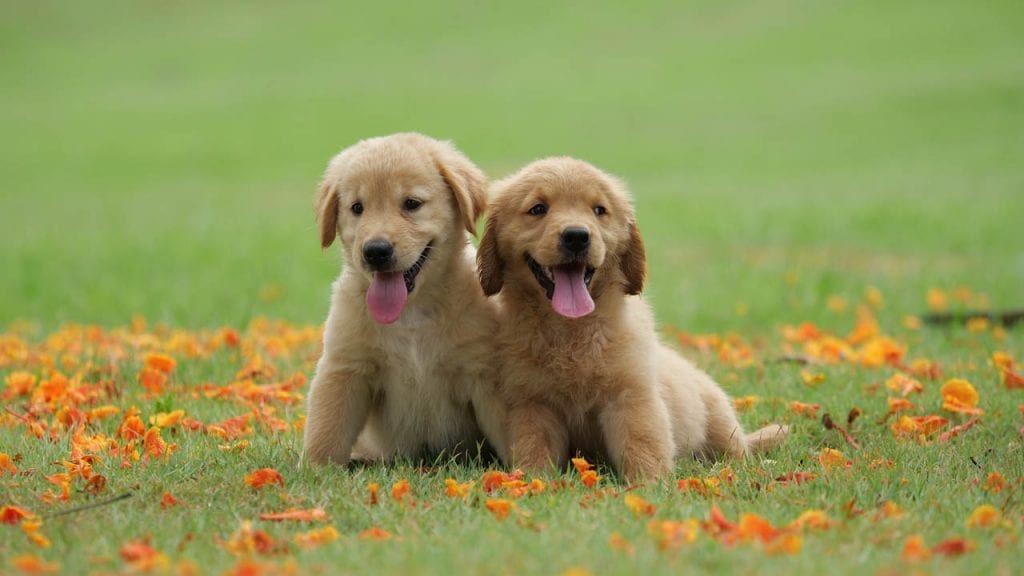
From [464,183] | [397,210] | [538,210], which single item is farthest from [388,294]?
[538,210]

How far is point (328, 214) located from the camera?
5203 mm

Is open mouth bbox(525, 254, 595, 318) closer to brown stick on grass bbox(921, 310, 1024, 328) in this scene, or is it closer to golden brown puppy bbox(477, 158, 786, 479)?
golden brown puppy bbox(477, 158, 786, 479)

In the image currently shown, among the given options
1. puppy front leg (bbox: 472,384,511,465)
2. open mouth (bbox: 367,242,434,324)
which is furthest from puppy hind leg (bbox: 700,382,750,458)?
open mouth (bbox: 367,242,434,324)

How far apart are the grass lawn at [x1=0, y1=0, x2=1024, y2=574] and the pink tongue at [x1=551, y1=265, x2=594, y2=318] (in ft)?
2.03

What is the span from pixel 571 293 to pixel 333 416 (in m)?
1.04

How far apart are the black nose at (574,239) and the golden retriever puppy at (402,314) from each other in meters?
0.45

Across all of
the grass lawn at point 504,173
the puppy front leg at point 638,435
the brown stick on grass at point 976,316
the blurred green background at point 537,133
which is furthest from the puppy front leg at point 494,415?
the brown stick on grass at point 976,316

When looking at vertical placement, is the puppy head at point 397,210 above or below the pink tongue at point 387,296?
above

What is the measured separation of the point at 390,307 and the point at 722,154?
68.4 ft

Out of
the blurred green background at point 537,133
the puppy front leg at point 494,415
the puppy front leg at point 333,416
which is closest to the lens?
the puppy front leg at point 333,416

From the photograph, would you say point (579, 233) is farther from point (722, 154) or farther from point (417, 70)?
point (417, 70)

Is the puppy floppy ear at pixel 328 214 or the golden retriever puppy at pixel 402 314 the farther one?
the puppy floppy ear at pixel 328 214

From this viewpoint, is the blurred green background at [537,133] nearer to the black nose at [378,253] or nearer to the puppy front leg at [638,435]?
the black nose at [378,253]

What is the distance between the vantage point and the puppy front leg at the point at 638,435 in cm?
480
